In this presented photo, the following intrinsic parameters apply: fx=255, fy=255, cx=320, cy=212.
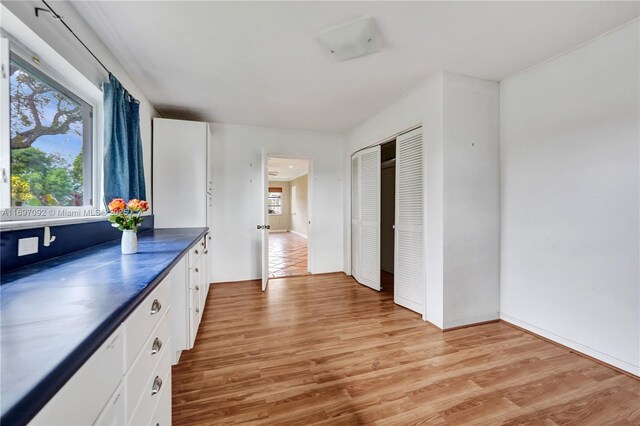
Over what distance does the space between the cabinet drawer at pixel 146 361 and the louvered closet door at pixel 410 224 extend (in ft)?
7.91

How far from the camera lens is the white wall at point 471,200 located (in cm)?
249

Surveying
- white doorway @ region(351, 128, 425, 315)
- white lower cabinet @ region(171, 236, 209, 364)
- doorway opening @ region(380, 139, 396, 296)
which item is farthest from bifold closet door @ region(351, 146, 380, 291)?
white lower cabinet @ region(171, 236, 209, 364)

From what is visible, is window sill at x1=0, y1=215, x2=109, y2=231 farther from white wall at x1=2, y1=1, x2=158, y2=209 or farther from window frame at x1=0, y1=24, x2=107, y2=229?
white wall at x1=2, y1=1, x2=158, y2=209

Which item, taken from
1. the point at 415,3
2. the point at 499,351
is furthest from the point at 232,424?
the point at 415,3

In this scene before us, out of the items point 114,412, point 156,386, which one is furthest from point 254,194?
point 114,412

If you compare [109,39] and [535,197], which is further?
[535,197]

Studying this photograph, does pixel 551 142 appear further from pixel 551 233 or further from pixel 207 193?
pixel 207 193

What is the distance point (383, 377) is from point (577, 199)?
213 centimetres

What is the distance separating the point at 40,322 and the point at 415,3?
2.28 meters

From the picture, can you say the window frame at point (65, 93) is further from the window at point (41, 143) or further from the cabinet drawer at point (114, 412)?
the cabinet drawer at point (114, 412)

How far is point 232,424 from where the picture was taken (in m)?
1.40

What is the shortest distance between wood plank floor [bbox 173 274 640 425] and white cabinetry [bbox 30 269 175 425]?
1.80 feet

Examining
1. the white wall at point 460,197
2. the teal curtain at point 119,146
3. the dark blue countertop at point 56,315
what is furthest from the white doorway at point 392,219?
the teal curtain at point 119,146

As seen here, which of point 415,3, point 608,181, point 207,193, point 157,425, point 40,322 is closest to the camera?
point 40,322
